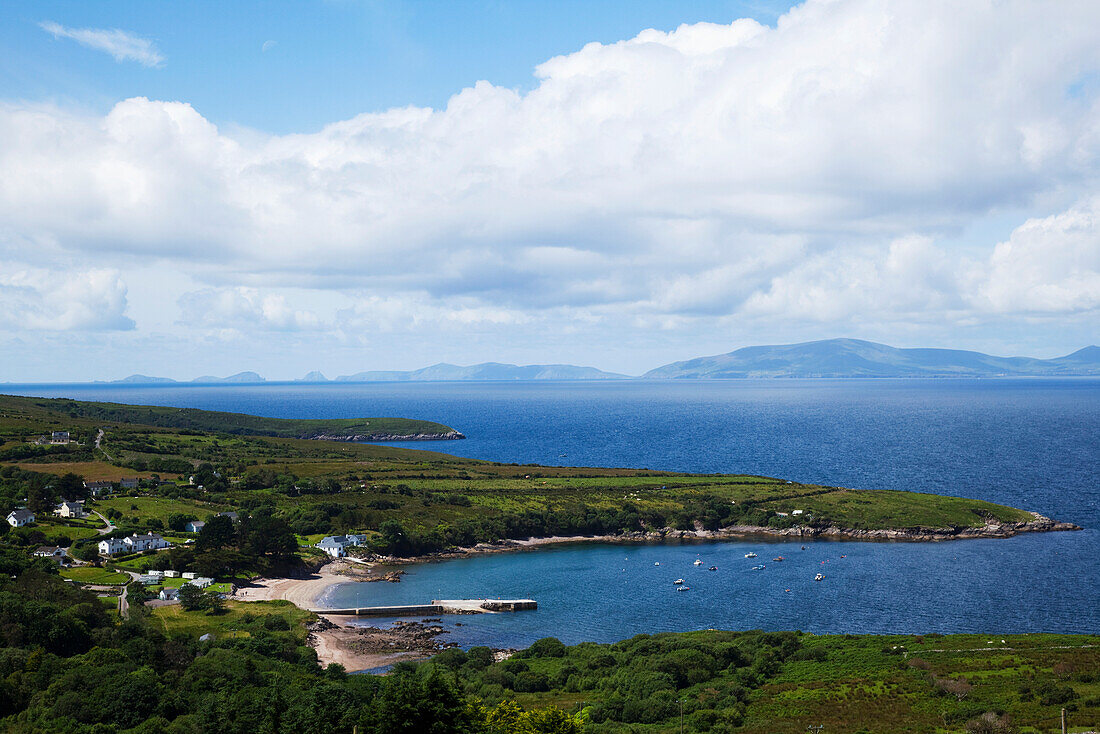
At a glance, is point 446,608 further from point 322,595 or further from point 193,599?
point 193,599

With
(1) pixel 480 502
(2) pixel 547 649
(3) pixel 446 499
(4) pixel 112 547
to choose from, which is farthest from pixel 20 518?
(2) pixel 547 649

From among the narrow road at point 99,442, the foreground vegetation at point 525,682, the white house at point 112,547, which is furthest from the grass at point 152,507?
the narrow road at point 99,442

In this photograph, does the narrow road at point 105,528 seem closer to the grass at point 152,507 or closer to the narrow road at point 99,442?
the grass at point 152,507

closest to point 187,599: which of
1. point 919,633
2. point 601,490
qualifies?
point 919,633

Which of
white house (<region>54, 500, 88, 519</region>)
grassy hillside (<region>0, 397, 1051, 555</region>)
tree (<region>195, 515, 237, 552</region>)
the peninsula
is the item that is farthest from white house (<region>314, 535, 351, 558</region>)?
white house (<region>54, 500, 88, 519</region>)

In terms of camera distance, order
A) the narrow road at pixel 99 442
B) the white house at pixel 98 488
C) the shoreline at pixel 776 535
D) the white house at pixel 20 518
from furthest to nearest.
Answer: the narrow road at pixel 99 442 < the white house at pixel 98 488 < the shoreline at pixel 776 535 < the white house at pixel 20 518

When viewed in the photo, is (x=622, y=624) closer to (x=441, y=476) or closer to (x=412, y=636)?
(x=412, y=636)

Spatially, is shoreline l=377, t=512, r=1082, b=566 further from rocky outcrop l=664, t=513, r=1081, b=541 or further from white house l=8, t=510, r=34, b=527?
white house l=8, t=510, r=34, b=527
